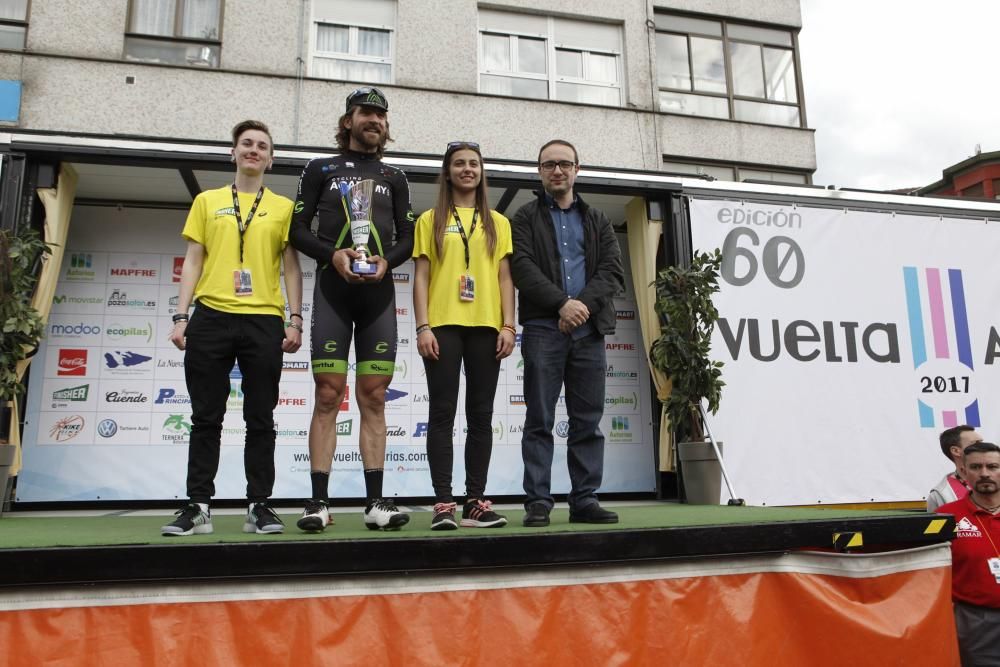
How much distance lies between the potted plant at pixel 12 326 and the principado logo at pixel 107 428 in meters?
1.09

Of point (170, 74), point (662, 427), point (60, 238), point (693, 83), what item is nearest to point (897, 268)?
point (662, 427)

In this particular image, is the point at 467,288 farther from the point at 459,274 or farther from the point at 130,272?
the point at 130,272

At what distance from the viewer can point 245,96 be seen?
818 cm

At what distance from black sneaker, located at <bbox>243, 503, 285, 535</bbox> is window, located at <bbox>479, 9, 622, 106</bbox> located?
781cm

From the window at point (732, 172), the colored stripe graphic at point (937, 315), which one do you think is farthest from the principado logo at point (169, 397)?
the window at point (732, 172)

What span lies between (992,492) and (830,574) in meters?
1.09

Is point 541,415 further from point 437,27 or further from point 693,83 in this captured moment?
point 693,83

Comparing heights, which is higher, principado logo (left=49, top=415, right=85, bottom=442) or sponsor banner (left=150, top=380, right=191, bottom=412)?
sponsor banner (left=150, top=380, right=191, bottom=412)

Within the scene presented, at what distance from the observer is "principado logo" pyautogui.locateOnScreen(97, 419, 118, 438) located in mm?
5770

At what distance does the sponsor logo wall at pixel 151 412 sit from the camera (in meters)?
5.69

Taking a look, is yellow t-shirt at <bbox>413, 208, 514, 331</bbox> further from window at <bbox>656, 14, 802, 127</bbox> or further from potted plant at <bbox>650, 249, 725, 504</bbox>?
window at <bbox>656, 14, 802, 127</bbox>

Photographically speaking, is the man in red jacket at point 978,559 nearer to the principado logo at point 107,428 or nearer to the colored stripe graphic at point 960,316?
the colored stripe graphic at point 960,316

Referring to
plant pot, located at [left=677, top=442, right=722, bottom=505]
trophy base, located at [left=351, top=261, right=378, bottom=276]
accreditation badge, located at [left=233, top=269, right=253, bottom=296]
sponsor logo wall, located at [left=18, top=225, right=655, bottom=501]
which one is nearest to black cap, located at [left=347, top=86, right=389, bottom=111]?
trophy base, located at [left=351, top=261, right=378, bottom=276]

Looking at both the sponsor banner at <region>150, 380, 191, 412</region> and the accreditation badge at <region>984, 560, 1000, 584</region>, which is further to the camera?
the sponsor banner at <region>150, 380, 191, 412</region>
